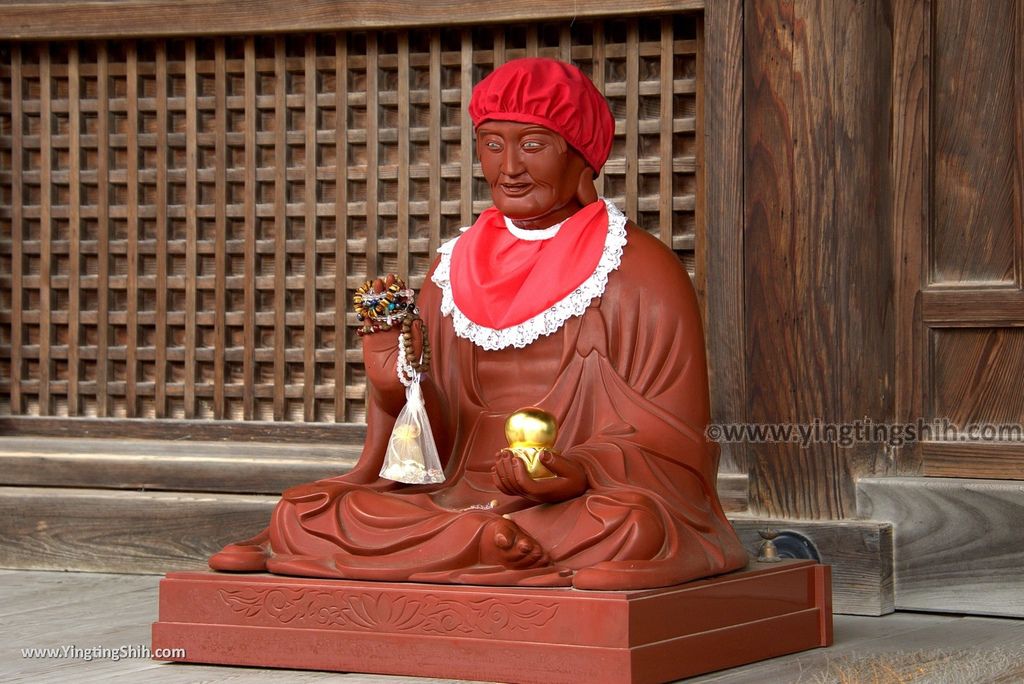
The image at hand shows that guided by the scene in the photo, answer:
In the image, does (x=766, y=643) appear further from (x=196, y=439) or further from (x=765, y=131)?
(x=196, y=439)

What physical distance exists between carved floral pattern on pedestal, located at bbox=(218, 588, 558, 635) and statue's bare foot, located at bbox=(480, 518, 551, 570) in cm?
12

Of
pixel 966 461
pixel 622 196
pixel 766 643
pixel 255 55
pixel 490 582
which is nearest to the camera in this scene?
pixel 490 582

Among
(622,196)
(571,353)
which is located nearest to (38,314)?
(622,196)

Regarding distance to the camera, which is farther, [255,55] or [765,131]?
[255,55]

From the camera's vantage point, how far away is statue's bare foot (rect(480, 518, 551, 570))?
362 centimetres

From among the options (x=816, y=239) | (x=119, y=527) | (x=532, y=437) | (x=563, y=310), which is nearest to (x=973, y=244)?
(x=816, y=239)

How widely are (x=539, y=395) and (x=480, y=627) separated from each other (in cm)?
72

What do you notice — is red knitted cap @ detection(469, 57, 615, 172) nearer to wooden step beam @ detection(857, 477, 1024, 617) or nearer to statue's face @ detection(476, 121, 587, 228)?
statue's face @ detection(476, 121, 587, 228)

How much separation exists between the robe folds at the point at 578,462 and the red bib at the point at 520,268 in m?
0.08

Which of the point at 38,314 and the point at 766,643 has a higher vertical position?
the point at 38,314

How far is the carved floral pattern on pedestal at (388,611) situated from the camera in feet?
11.6

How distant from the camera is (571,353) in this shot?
4.03 metres

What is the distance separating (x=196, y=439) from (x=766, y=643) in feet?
7.99

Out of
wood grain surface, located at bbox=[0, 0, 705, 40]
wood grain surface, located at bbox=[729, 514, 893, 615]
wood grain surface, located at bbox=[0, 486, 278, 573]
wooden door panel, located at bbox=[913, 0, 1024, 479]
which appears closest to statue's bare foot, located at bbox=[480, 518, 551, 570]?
wood grain surface, located at bbox=[729, 514, 893, 615]
